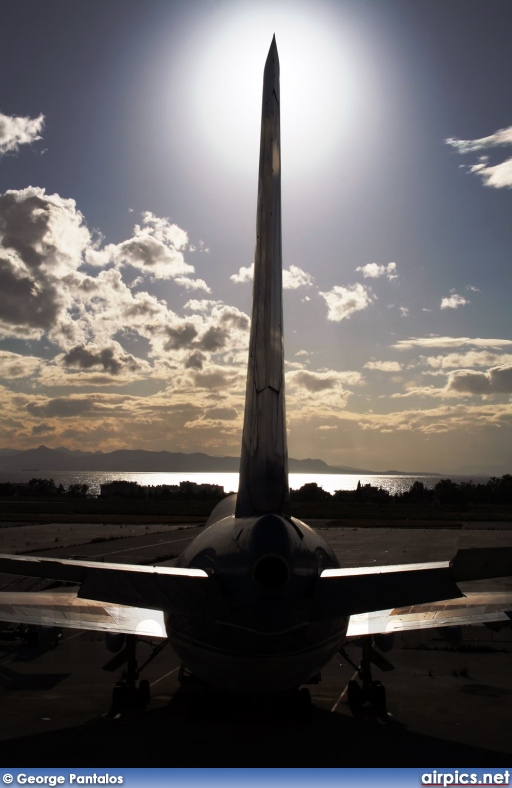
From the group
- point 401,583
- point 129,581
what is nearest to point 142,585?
point 129,581

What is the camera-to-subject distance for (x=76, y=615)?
727 inches

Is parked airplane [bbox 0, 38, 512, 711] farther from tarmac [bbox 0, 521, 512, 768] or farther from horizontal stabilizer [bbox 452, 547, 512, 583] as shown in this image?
tarmac [bbox 0, 521, 512, 768]

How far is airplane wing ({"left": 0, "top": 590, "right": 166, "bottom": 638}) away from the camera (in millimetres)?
16875

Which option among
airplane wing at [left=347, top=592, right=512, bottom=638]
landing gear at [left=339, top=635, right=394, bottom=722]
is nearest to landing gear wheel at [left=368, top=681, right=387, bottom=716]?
landing gear at [left=339, top=635, right=394, bottom=722]

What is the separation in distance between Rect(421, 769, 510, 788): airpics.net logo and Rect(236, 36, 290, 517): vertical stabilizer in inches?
207

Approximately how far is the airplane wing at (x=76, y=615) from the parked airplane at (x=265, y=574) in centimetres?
108

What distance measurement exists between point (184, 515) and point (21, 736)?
107280 millimetres

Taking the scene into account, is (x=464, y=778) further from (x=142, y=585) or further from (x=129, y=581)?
(x=129, y=581)

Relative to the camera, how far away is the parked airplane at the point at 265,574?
34.7ft

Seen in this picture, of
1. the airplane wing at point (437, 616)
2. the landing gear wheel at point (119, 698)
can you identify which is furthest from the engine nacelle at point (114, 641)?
the airplane wing at point (437, 616)

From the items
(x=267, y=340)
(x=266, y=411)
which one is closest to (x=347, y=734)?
(x=266, y=411)

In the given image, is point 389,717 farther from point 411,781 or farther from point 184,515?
point 184,515

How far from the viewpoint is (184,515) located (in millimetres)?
120500

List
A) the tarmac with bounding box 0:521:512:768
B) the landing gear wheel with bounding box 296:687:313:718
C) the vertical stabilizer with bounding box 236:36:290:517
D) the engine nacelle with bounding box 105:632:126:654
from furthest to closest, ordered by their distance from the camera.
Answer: the engine nacelle with bounding box 105:632:126:654 → the landing gear wheel with bounding box 296:687:313:718 → the vertical stabilizer with bounding box 236:36:290:517 → the tarmac with bounding box 0:521:512:768
